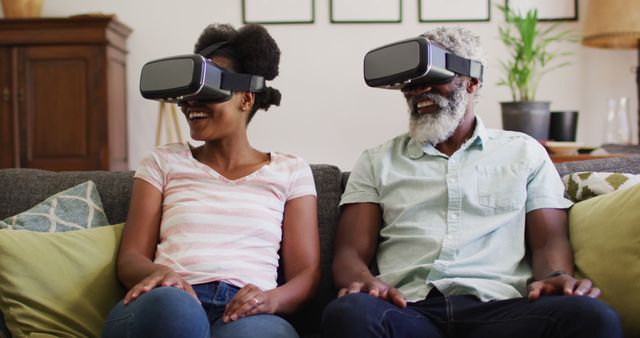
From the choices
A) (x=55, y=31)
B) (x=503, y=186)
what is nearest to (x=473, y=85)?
(x=503, y=186)

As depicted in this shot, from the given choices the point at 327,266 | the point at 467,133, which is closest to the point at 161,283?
the point at 327,266

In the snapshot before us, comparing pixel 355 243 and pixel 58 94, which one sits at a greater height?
pixel 58 94

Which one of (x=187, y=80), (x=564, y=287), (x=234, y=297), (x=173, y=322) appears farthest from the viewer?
(x=187, y=80)

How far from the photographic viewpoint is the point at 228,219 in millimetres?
1642

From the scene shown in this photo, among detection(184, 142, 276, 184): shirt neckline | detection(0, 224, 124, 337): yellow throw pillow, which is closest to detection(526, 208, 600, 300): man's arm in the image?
detection(184, 142, 276, 184): shirt neckline

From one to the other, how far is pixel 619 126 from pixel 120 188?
2556 millimetres

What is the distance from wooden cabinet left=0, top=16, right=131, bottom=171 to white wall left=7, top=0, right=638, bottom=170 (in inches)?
11.7

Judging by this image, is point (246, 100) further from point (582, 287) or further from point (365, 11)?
point (365, 11)

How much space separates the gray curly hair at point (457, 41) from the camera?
179cm

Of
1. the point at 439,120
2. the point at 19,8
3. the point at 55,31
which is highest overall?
the point at 19,8

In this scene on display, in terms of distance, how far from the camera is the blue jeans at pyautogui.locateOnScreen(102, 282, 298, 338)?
1.25 metres

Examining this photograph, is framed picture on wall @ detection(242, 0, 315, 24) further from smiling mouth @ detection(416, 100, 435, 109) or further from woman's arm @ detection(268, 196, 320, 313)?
woman's arm @ detection(268, 196, 320, 313)

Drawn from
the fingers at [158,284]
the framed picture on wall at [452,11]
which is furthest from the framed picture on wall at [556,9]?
the fingers at [158,284]

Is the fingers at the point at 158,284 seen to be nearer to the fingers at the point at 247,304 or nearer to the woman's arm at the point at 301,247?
the fingers at the point at 247,304
